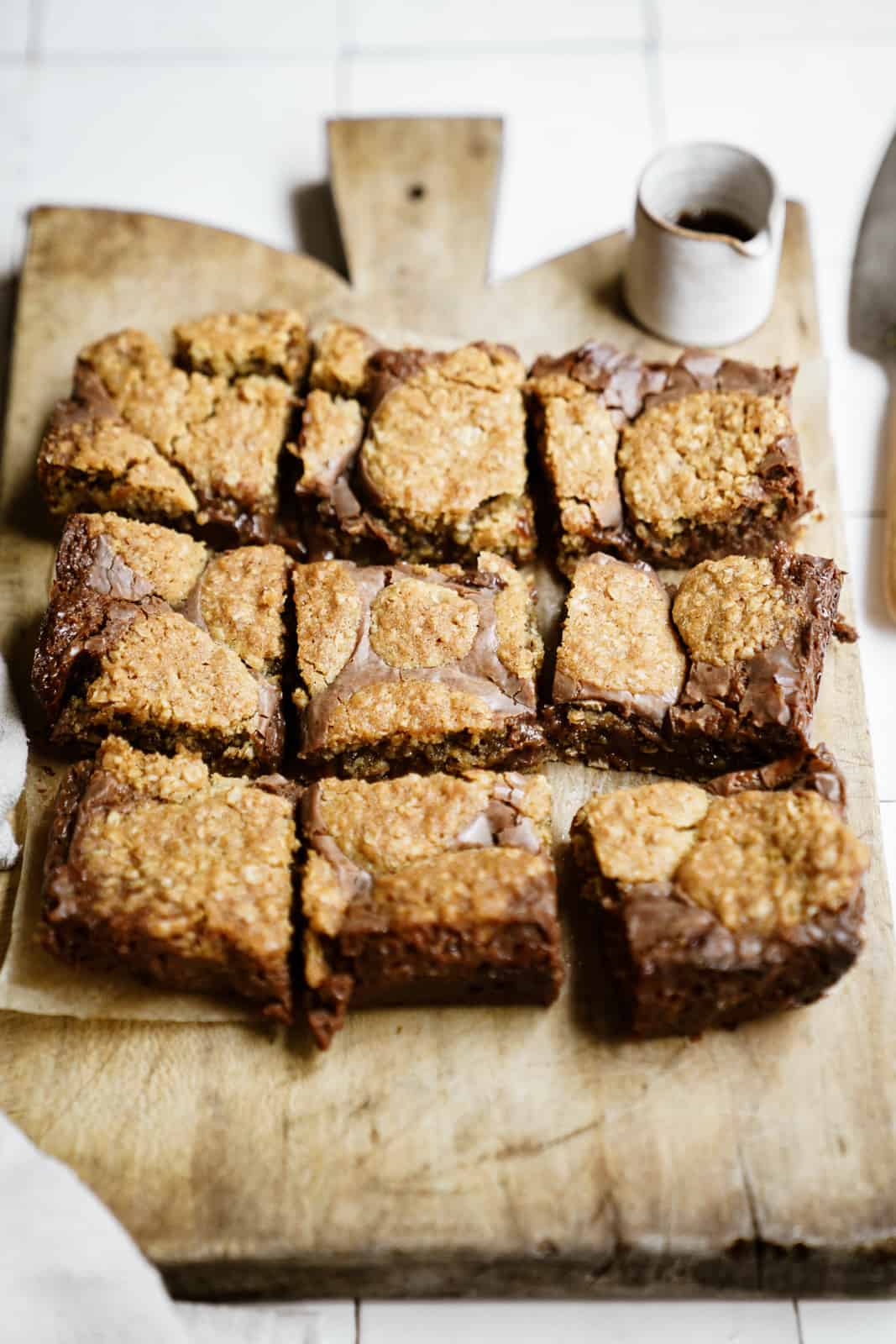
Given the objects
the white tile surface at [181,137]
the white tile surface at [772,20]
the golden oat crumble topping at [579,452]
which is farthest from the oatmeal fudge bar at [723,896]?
the white tile surface at [772,20]

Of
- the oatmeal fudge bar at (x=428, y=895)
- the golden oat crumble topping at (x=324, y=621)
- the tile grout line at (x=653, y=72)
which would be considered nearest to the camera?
the oatmeal fudge bar at (x=428, y=895)

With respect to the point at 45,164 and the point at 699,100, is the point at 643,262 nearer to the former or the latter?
the point at 699,100

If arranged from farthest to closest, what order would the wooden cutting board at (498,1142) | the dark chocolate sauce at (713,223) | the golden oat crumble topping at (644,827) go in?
the dark chocolate sauce at (713,223)
the golden oat crumble topping at (644,827)
the wooden cutting board at (498,1142)

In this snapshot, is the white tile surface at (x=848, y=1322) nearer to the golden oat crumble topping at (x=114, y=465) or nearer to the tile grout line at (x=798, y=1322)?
the tile grout line at (x=798, y=1322)

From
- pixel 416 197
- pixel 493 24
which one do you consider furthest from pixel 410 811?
pixel 493 24

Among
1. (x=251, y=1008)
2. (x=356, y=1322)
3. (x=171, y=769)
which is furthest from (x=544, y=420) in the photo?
(x=356, y=1322)
